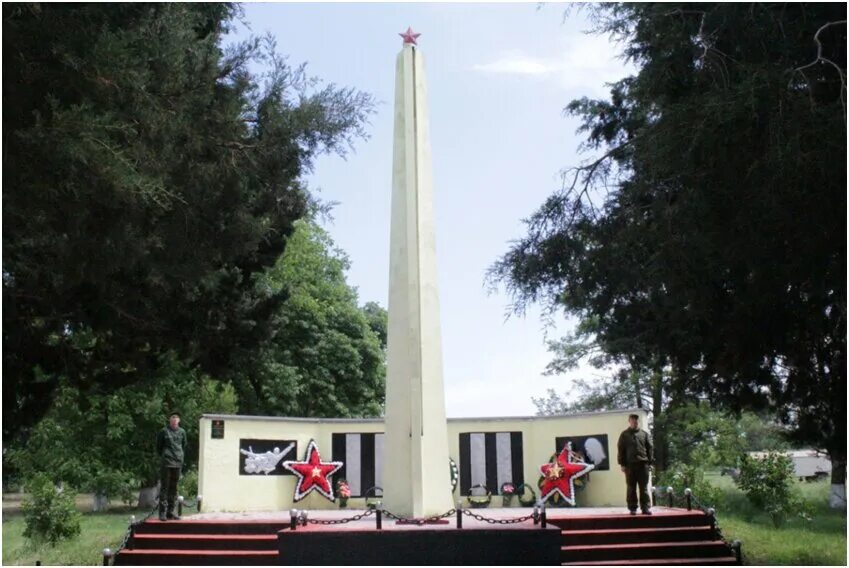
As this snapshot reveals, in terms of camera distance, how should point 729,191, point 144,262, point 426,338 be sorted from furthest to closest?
point 426,338 < point 144,262 < point 729,191

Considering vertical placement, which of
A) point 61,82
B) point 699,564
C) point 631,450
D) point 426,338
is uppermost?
point 61,82

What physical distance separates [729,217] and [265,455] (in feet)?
27.5

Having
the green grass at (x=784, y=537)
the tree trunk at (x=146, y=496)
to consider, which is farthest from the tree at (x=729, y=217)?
the tree trunk at (x=146, y=496)

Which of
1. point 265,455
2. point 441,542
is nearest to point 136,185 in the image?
point 441,542

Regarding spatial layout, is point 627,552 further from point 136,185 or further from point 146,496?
point 146,496

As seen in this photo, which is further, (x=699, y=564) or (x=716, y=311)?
(x=716, y=311)

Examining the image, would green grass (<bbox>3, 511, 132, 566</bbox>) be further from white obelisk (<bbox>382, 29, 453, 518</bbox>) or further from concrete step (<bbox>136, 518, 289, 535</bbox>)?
white obelisk (<bbox>382, 29, 453, 518</bbox>)

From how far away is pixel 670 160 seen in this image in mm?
7617

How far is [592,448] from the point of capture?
43.2 ft

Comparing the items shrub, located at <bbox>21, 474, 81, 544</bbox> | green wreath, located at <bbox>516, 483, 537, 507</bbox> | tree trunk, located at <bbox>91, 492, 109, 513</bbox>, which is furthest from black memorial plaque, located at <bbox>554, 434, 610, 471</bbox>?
tree trunk, located at <bbox>91, 492, 109, 513</bbox>

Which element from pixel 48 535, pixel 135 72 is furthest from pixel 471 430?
pixel 135 72

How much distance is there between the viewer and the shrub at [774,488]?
1341 cm

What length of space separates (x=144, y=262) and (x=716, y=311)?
6.53 metres

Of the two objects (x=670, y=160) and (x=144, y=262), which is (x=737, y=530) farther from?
(x=144, y=262)
